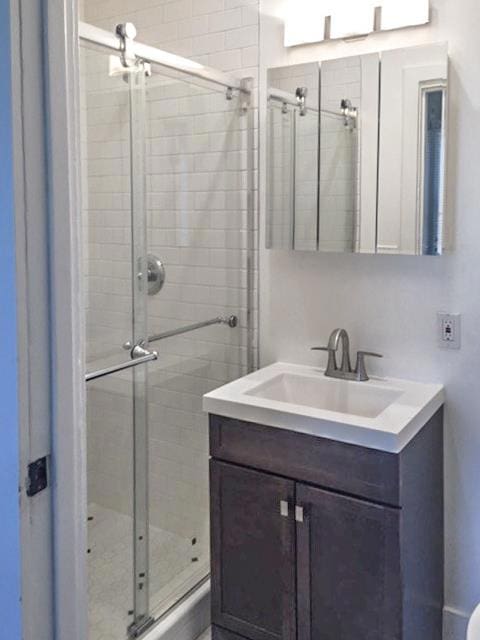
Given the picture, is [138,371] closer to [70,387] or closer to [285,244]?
[285,244]

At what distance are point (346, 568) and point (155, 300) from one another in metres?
1.12

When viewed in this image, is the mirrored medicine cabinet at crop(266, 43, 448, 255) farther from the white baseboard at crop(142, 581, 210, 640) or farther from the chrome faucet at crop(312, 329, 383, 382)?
the white baseboard at crop(142, 581, 210, 640)

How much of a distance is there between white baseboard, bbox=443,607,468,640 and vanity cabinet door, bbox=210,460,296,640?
578 mm

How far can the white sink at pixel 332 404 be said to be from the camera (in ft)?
5.75

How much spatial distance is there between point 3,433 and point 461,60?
1.72m

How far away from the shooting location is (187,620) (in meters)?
2.22

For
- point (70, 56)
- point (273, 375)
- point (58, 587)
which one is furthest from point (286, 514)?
point (70, 56)

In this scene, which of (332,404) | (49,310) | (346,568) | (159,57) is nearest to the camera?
(49,310)

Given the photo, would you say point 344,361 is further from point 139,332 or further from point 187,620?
point 187,620

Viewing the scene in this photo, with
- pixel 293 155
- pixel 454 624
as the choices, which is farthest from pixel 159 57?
pixel 454 624

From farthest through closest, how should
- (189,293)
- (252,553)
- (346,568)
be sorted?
(189,293)
(252,553)
(346,568)

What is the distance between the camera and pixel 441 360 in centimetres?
212

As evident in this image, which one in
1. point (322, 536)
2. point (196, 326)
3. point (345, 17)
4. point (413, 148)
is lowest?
point (322, 536)

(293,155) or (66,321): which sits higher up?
(293,155)
